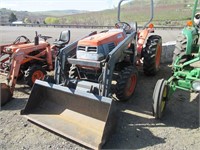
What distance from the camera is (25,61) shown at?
19.9ft

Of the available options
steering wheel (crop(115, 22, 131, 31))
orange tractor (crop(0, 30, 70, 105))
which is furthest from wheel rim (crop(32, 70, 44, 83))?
steering wheel (crop(115, 22, 131, 31))

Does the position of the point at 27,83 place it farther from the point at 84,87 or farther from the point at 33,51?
the point at 84,87

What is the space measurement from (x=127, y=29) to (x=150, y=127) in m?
2.59

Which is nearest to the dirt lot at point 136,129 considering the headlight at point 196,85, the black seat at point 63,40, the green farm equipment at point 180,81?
the green farm equipment at point 180,81

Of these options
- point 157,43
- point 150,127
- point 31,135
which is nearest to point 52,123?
point 31,135

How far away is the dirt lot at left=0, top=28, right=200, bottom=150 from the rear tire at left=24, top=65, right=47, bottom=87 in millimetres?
617

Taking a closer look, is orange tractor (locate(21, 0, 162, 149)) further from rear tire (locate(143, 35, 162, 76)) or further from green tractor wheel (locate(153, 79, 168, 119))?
green tractor wheel (locate(153, 79, 168, 119))

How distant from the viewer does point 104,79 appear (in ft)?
14.1

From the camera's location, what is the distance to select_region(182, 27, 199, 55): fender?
18.1 feet

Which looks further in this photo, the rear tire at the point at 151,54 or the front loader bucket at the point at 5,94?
the rear tire at the point at 151,54

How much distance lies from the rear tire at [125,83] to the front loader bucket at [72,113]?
2.61 feet

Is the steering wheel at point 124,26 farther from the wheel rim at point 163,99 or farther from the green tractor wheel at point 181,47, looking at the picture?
the wheel rim at point 163,99

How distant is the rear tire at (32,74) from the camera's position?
580cm

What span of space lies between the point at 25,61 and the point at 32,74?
1.41 feet
